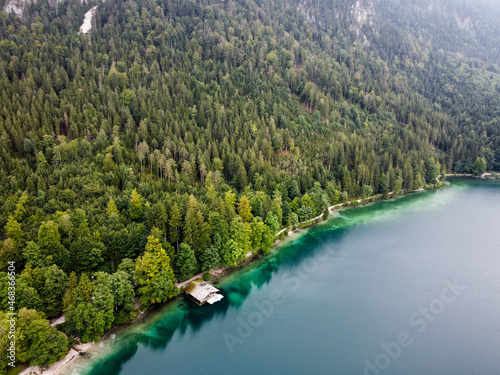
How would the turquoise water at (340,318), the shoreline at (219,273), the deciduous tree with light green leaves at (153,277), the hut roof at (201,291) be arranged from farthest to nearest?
the hut roof at (201,291) < the deciduous tree with light green leaves at (153,277) < the turquoise water at (340,318) < the shoreline at (219,273)

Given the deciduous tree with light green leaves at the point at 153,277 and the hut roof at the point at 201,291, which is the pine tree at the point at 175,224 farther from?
the hut roof at the point at 201,291

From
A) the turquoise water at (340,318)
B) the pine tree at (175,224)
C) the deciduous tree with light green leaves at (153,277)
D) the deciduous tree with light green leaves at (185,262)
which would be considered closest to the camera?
the turquoise water at (340,318)

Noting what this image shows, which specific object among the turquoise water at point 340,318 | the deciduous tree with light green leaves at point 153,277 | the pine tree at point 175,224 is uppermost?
the pine tree at point 175,224

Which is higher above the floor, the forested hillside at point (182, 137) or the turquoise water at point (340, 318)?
the forested hillside at point (182, 137)

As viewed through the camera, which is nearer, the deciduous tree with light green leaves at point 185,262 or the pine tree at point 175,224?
the deciduous tree with light green leaves at point 185,262

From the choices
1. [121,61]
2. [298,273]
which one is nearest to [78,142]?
[121,61]

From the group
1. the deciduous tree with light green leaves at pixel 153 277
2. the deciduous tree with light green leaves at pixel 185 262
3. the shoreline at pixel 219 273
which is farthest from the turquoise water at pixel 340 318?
the deciduous tree with light green leaves at pixel 185 262

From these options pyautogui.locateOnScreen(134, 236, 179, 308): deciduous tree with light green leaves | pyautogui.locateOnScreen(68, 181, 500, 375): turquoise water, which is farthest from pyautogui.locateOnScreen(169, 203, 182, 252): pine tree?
pyautogui.locateOnScreen(68, 181, 500, 375): turquoise water
